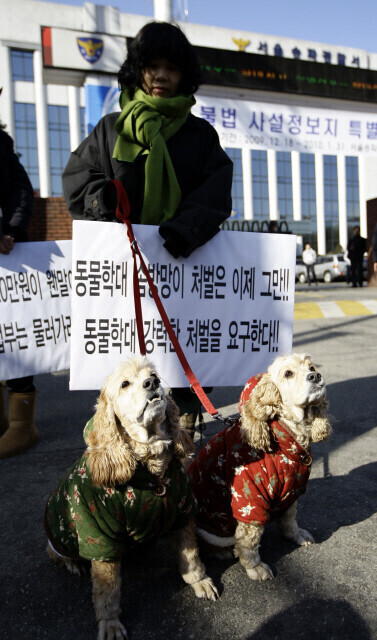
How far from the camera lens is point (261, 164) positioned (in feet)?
163

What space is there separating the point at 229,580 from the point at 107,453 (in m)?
0.81

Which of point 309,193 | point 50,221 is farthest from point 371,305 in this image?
point 309,193

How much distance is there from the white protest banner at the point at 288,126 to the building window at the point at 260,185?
127 ft

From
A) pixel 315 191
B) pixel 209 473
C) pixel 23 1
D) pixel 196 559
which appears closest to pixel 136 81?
pixel 209 473

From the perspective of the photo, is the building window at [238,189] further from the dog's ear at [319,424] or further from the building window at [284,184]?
the dog's ear at [319,424]

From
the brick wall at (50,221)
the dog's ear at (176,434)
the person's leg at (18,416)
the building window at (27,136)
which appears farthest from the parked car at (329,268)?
the building window at (27,136)

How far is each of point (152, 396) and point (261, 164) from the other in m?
50.9

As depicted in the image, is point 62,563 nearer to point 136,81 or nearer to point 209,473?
point 209,473

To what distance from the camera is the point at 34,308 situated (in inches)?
118

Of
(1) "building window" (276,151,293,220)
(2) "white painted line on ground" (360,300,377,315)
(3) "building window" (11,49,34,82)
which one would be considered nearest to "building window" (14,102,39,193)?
(3) "building window" (11,49,34,82)

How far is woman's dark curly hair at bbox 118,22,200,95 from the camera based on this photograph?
243 centimetres

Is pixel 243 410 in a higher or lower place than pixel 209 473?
higher

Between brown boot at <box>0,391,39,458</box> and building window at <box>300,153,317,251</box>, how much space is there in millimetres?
50240

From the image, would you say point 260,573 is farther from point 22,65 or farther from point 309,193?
point 309,193
